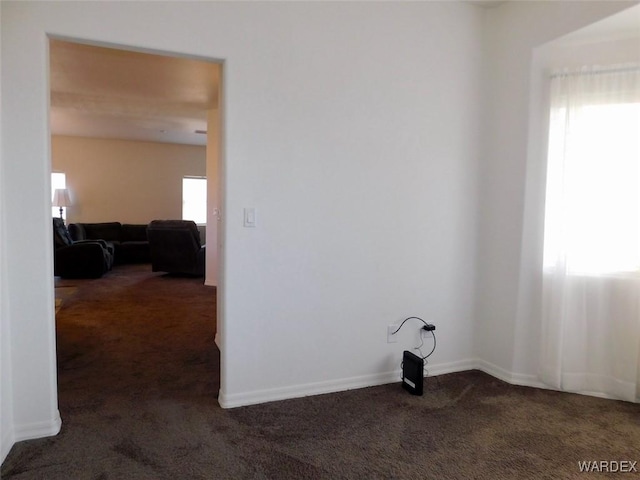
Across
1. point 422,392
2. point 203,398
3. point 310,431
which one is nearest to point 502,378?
point 422,392

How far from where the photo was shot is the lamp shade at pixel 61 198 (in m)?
7.88

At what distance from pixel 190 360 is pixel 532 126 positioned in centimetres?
304

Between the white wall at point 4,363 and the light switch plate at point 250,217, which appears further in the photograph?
the light switch plate at point 250,217

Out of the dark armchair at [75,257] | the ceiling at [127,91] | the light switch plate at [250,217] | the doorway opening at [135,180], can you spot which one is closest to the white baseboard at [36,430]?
the doorway opening at [135,180]

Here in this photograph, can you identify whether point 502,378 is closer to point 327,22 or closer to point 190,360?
point 190,360

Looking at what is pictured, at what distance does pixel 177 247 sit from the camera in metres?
6.67

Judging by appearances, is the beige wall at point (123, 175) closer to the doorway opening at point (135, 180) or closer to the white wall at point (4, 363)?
the doorway opening at point (135, 180)

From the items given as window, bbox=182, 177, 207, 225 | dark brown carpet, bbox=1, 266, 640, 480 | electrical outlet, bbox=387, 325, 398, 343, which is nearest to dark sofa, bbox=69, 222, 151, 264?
window, bbox=182, 177, 207, 225

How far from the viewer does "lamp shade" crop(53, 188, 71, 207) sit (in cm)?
788

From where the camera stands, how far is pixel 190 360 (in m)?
3.25

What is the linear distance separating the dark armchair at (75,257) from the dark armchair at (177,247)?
2.88ft

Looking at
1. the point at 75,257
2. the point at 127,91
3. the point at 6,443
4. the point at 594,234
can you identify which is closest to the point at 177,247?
the point at 75,257

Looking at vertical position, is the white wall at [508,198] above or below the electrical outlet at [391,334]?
above

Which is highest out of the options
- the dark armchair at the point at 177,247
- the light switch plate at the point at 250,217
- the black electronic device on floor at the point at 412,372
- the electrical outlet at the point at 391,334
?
the light switch plate at the point at 250,217
